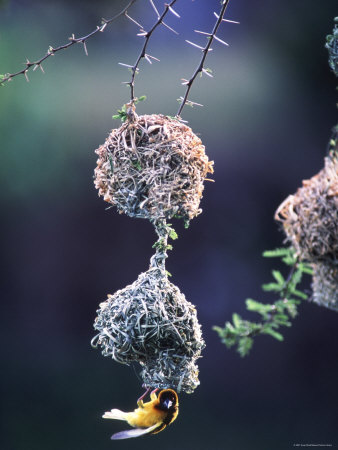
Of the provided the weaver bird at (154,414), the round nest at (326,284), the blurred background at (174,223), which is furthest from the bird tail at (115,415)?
the blurred background at (174,223)

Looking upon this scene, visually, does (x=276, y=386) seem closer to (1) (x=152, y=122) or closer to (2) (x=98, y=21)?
(2) (x=98, y=21)

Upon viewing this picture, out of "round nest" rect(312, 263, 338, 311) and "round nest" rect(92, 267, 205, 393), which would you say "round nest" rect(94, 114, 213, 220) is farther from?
"round nest" rect(312, 263, 338, 311)

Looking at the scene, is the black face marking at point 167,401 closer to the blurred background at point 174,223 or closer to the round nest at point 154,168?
the round nest at point 154,168

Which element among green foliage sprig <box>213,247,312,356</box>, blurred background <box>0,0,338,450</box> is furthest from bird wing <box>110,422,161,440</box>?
blurred background <box>0,0,338,450</box>

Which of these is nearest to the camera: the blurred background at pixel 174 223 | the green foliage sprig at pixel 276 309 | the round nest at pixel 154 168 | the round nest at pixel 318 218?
the round nest at pixel 154 168

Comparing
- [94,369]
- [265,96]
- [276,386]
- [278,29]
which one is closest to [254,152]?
[265,96]

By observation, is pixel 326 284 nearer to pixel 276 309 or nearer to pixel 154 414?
pixel 276 309

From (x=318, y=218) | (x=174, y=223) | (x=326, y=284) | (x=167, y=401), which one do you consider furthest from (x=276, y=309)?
(x=174, y=223)

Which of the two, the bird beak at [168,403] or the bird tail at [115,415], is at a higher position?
the bird beak at [168,403]
